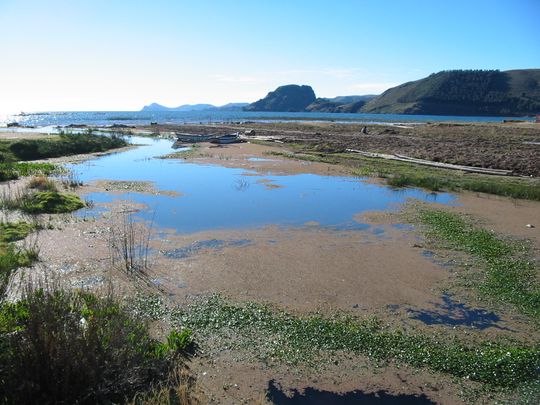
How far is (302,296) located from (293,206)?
923 centimetres

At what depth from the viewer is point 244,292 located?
998cm

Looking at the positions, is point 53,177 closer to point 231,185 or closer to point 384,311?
point 231,185

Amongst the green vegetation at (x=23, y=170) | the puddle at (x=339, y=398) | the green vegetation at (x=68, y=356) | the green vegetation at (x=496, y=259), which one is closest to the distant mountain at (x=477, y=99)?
the green vegetation at (x=23, y=170)

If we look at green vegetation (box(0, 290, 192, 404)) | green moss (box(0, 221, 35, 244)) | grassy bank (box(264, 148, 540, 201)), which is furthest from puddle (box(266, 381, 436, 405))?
grassy bank (box(264, 148, 540, 201))

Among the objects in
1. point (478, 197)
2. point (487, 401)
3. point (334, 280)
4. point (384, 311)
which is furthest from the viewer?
point (478, 197)

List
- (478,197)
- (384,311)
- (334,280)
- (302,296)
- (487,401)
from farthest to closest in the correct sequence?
(478,197), (334,280), (302,296), (384,311), (487,401)

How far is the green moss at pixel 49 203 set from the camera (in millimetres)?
16203

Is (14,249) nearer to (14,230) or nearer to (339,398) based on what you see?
(14,230)

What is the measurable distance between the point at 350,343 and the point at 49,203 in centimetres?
1405

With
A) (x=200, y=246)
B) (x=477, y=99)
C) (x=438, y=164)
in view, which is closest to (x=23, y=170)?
(x=200, y=246)

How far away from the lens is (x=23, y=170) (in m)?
24.9

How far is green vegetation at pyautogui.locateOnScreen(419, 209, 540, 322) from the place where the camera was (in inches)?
380

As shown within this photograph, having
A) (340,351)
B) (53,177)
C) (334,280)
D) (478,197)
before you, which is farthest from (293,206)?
(53,177)

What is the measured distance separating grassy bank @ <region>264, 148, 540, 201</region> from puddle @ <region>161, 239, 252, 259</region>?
1298cm
